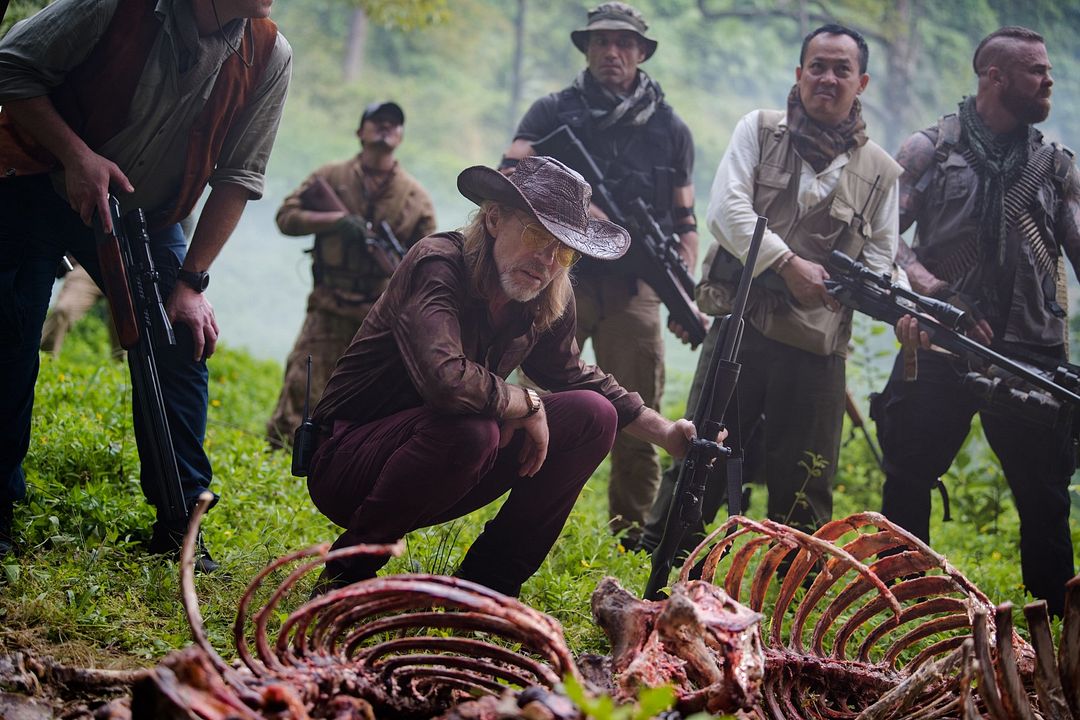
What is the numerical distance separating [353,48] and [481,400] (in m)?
22.0

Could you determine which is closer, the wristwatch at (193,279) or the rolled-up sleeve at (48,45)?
the rolled-up sleeve at (48,45)

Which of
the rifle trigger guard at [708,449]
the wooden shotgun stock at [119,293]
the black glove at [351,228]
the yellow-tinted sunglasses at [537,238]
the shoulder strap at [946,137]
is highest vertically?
the shoulder strap at [946,137]

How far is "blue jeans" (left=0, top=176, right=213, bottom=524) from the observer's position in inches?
131

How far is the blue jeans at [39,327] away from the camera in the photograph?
3.32 m

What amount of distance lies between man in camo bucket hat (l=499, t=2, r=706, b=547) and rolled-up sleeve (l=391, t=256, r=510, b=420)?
6.75ft

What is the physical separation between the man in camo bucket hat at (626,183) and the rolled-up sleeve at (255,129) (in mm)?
1668

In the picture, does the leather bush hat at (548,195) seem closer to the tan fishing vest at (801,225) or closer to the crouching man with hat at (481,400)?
the crouching man with hat at (481,400)

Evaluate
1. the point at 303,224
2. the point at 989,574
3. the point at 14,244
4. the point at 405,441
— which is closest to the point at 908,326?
the point at 989,574

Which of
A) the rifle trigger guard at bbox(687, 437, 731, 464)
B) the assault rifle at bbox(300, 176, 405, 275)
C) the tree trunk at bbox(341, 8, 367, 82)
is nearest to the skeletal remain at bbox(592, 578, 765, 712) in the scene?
the rifle trigger guard at bbox(687, 437, 731, 464)

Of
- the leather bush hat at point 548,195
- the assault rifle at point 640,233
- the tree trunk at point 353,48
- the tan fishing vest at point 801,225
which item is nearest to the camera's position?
the leather bush hat at point 548,195

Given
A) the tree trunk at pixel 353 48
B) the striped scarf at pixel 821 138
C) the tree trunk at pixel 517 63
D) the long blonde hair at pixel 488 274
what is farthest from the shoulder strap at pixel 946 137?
the tree trunk at pixel 353 48

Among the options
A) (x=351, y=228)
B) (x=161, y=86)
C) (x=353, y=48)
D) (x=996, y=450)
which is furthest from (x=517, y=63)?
(x=161, y=86)

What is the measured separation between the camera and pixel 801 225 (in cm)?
479

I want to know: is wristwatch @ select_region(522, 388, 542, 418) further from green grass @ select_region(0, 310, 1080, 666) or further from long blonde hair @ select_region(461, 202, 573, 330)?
green grass @ select_region(0, 310, 1080, 666)
